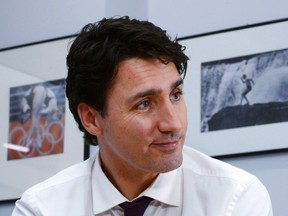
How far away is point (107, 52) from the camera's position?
1.56 m

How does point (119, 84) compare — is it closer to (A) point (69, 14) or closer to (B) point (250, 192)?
(B) point (250, 192)

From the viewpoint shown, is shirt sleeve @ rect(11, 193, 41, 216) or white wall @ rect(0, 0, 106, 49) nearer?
shirt sleeve @ rect(11, 193, 41, 216)

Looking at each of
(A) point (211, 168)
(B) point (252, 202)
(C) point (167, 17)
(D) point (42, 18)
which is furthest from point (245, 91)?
(D) point (42, 18)

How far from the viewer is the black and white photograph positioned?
2045 millimetres

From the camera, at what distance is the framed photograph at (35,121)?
97.0 inches

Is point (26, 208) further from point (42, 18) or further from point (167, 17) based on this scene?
point (42, 18)

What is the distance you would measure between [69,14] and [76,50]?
1.00 m

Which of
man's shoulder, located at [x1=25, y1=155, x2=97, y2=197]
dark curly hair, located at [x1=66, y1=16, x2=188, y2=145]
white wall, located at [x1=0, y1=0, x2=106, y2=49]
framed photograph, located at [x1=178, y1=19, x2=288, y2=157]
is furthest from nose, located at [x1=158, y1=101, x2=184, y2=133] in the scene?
white wall, located at [x1=0, y1=0, x2=106, y2=49]

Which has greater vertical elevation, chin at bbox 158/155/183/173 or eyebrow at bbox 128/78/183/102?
eyebrow at bbox 128/78/183/102

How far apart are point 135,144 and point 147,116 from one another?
69mm

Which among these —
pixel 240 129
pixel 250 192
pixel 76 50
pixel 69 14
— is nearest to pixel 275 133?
pixel 240 129

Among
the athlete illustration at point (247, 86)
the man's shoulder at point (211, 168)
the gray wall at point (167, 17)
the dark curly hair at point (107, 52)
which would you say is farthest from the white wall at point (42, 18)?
the man's shoulder at point (211, 168)

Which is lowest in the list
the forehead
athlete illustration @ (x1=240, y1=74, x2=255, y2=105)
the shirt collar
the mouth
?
the shirt collar

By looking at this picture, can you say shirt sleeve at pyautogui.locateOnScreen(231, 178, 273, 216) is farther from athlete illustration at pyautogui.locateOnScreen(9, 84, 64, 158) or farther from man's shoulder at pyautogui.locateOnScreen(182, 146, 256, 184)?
athlete illustration at pyautogui.locateOnScreen(9, 84, 64, 158)
